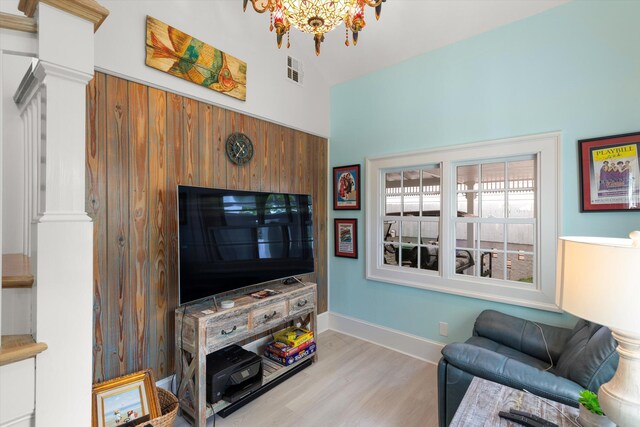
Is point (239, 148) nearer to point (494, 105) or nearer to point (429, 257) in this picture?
point (429, 257)

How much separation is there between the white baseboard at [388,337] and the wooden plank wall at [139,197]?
1962mm

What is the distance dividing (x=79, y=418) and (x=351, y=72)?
3.56 m

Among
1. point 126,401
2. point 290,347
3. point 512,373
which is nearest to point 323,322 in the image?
point 290,347

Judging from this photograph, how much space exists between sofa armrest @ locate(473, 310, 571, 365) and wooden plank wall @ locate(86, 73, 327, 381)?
2490 mm

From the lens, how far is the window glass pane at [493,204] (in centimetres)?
269

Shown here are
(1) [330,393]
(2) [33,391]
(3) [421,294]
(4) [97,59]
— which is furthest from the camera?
(3) [421,294]

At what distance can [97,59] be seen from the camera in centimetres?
188

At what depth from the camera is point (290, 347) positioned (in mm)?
2709

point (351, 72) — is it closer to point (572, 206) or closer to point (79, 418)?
point (572, 206)

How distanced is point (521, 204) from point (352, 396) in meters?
2.17

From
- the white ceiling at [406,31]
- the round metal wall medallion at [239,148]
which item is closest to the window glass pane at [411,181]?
the white ceiling at [406,31]

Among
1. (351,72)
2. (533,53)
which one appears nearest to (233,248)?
(351,72)

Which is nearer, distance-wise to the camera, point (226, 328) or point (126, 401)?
point (126, 401)

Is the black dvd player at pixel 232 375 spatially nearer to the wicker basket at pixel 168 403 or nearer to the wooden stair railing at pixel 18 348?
the wicker basket at pixel 168 403
